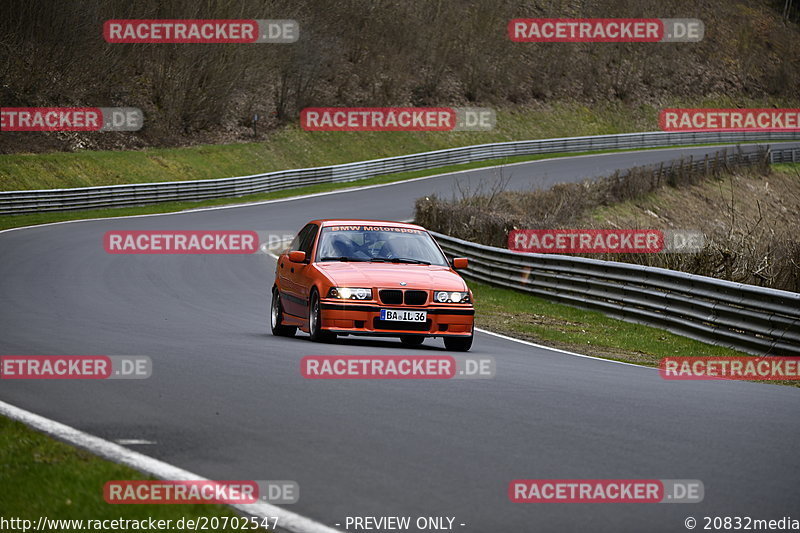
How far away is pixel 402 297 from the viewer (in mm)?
12867

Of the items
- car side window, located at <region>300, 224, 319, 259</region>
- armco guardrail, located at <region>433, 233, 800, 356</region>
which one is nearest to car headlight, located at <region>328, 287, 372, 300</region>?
car side window, located at <region>300, 224, 319, 259</region>

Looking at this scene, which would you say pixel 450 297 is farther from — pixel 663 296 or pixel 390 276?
pixel 663 296

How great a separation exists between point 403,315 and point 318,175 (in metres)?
40.2

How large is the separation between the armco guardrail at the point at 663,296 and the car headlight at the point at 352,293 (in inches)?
227

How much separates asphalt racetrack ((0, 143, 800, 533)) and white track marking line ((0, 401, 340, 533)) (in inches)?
4.4

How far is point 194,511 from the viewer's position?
5.25 metres

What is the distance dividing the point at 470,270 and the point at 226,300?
745 cm

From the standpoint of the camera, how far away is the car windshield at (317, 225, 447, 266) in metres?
13.9

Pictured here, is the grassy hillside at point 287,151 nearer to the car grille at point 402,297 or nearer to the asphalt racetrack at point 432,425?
the asphalt racetrack at point 432,425

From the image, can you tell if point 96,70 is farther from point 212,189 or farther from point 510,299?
point 510,299

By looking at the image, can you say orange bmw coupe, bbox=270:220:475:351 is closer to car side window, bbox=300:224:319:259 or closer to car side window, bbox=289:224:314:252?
car side window, bbox=300:224:319:259

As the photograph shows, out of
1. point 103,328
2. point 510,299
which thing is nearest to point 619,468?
point 103,328

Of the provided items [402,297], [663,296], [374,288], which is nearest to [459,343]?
[402,297]

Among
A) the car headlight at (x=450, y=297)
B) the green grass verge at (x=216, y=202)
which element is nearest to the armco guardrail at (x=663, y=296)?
the car headlight at (x=450, y=297)
